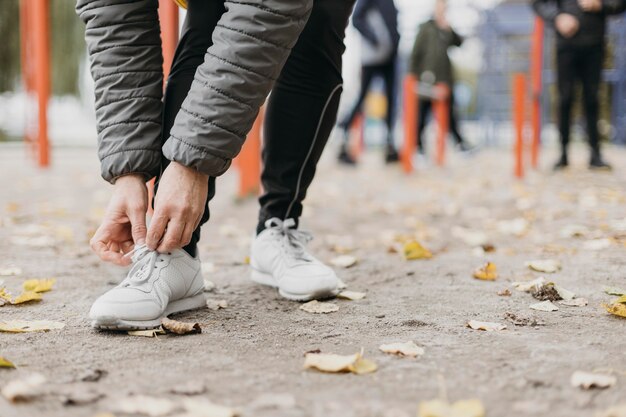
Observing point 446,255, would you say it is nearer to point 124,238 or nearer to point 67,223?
point 124,238

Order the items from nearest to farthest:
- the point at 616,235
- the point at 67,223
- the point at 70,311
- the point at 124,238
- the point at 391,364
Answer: the point at 391,364, the point at 124,238, the point at 70,311, the point at 616,235, the point at 67,223

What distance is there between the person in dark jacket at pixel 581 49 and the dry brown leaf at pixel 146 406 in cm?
457

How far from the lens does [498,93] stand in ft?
35.0

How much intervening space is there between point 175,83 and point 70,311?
0.60 meters

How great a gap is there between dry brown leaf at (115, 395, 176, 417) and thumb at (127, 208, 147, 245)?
451 millimetres

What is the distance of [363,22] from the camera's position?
20.0ft

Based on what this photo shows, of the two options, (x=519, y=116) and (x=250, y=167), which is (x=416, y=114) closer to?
(x=519, y=116)

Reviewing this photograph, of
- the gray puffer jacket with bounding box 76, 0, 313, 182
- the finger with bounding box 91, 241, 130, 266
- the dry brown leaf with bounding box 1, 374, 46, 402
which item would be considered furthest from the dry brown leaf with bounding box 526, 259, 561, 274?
the dry brown leaf with bounding box 1, 374, 46, 402

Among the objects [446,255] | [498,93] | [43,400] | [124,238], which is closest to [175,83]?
[124,238]

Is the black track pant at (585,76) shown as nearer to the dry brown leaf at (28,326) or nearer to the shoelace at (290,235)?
the shoelace at (290,235)

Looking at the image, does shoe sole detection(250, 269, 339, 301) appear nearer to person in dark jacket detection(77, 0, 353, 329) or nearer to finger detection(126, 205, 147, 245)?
person in dark jacket detection(77, 0, 353, 329)

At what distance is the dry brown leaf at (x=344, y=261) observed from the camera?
2291 millimetres

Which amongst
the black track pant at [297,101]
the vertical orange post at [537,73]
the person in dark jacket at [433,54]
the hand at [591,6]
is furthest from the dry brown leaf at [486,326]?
the person in dark jacket at [433,54]

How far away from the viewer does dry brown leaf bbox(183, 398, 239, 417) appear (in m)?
0.99
